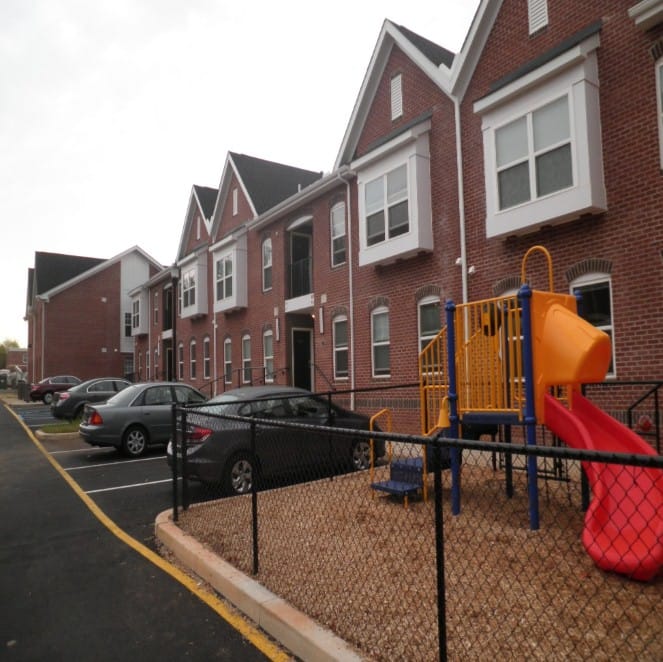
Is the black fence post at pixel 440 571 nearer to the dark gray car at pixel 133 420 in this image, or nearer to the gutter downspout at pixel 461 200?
the dark gray car at pixel 133 420

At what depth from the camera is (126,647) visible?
380cm

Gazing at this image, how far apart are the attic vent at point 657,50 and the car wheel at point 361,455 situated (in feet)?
26.0

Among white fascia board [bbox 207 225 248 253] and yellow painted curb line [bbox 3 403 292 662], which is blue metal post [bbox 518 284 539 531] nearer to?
yellow painted curb line [bbox 3 403 292 662]

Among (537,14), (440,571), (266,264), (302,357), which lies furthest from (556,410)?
(266,264)

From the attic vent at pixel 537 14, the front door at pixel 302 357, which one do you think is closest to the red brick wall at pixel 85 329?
the front door at pixel 302 357

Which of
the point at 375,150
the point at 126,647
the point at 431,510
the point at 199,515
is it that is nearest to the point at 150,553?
the point at 199,515

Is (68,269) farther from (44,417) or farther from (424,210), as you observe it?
(424,210)

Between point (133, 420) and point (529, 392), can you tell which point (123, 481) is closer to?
point (133, 420)

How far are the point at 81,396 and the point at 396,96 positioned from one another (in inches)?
560

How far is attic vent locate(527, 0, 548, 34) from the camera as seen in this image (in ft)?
35.4

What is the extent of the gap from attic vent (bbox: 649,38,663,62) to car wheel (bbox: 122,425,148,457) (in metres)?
12.1

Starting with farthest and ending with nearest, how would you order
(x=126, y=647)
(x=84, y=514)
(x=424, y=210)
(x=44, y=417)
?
(x=44, y=417) → (x=424, y=210) → (x=84, y=514) → (x=126, y=647)

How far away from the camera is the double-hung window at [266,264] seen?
2056cm

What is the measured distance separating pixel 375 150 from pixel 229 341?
11.9 m
